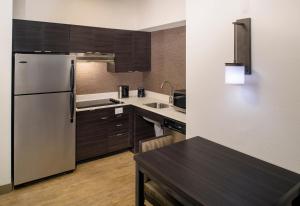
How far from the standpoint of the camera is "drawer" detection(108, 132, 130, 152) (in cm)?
374

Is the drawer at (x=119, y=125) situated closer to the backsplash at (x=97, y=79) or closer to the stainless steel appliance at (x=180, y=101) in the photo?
the backsplash at (x=97, y=79)

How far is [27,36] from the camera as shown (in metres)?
3.00

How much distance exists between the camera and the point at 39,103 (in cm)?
286

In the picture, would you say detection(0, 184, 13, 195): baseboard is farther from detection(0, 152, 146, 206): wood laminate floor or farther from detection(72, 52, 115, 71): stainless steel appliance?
detection(72, 52, 115, 71): stainless steel appliance

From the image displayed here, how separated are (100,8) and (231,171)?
353 cm

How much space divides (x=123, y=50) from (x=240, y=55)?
2.41m

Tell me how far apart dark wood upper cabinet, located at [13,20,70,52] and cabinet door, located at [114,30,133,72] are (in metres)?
0.86

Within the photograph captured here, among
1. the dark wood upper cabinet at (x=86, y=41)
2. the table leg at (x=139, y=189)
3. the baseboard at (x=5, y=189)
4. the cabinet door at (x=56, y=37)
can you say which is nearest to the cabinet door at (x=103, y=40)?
the dark wood upper cabinet at (x=86, y=41)

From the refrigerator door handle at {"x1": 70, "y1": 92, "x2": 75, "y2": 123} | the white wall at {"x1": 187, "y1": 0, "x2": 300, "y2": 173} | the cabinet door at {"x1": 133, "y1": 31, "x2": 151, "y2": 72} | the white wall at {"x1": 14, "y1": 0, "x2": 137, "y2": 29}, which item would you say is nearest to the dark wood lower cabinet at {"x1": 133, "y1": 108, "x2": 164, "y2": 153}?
the cabinet door at {"x1": 133, "y1": 31, "x2": 151, "y2": 72}

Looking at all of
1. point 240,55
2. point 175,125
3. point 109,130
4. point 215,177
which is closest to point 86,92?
point 109,130

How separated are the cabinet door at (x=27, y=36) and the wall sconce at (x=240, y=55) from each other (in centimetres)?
252

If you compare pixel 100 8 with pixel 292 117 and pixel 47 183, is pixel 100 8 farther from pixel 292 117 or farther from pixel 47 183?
pixel 292 117

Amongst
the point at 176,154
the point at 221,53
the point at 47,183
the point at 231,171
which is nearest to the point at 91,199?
the point at 47,183

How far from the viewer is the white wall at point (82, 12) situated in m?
3.33
